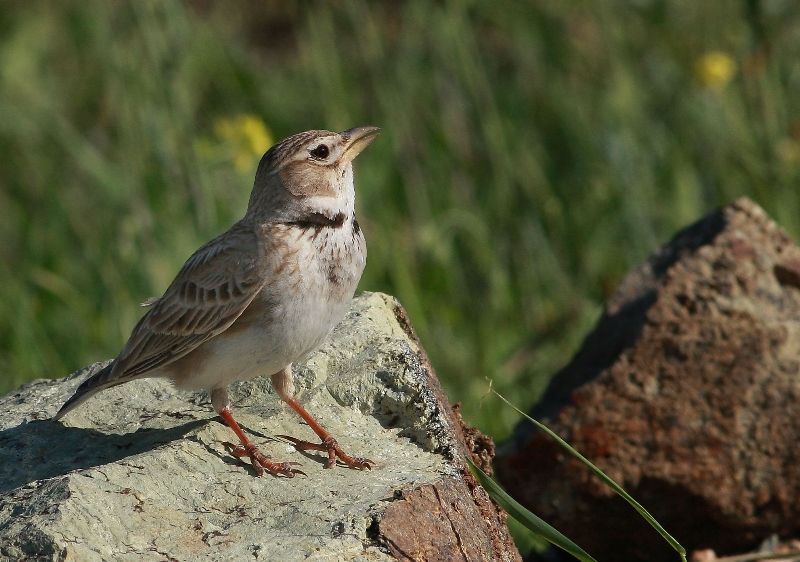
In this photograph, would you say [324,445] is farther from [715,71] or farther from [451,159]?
[715,71]

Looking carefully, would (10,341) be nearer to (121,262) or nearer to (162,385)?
(121,262)

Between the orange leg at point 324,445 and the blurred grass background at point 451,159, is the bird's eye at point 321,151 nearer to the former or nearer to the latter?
the orange leg at point 324,445

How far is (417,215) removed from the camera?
8.00 metres

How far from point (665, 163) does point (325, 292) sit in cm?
399

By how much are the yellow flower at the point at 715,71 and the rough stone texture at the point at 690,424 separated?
105 inches

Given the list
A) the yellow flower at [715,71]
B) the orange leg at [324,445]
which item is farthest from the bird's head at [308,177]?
the yellow flower at [715,71]

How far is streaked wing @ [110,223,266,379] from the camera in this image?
4.52 m

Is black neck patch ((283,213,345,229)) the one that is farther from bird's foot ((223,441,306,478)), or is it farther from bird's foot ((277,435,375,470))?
bird's foot ((223,441,306,478))

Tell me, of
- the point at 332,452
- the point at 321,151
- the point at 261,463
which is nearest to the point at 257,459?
the point at 261,463

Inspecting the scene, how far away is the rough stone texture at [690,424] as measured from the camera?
5172 millimetres

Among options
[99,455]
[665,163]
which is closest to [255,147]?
[665,163]

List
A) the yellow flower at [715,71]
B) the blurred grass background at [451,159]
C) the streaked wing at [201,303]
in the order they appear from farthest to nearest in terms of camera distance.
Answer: the yellow flower at [715,71] < the blurred grass background at [451,159] < the streaked wing at [201,303]

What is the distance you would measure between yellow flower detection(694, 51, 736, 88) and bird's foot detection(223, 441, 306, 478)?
15.2 feet

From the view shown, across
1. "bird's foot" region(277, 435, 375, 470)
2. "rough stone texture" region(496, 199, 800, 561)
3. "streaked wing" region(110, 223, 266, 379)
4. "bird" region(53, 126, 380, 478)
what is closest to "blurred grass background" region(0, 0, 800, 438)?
"rough stone texture" region(496, 199, 800, 561)
